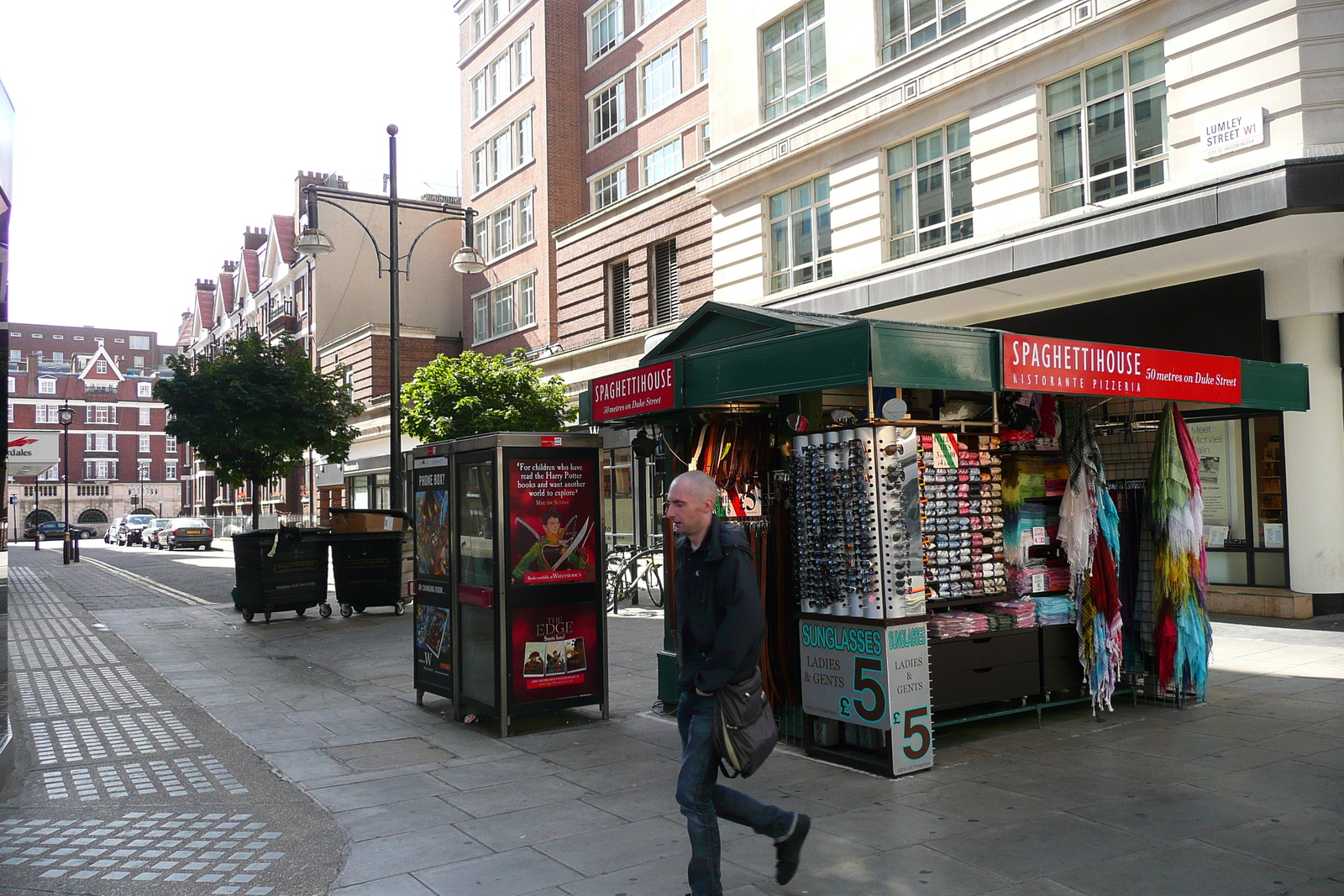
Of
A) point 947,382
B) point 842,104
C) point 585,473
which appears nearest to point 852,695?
point 947,382

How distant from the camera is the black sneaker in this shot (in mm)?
4398

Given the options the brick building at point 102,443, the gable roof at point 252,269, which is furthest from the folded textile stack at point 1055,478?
the brick building at point 102,443

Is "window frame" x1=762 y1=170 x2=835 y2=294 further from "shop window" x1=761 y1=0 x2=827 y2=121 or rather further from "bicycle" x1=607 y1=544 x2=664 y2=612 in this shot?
"bicycle" x1=607 y1=544 x2=664 y2=612

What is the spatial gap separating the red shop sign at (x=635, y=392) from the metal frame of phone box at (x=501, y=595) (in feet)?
1.11

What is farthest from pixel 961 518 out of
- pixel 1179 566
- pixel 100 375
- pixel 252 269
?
pixel 100 375

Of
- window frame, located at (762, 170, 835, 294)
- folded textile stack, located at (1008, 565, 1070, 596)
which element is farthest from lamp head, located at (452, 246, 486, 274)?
folded textile stack, located at (1008, 565, 1070, 596)

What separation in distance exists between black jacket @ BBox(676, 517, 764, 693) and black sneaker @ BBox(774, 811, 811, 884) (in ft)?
2.38

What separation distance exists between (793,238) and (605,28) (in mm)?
14140

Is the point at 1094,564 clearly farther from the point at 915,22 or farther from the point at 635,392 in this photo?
the point at 915,22

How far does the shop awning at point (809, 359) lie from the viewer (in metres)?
6.02

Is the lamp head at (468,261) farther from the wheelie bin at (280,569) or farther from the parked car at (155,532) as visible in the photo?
the parked car at (155,532)

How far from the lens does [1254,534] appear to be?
13.4m

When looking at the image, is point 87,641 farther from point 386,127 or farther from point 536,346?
point 536,346

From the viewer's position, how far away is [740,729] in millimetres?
4250
